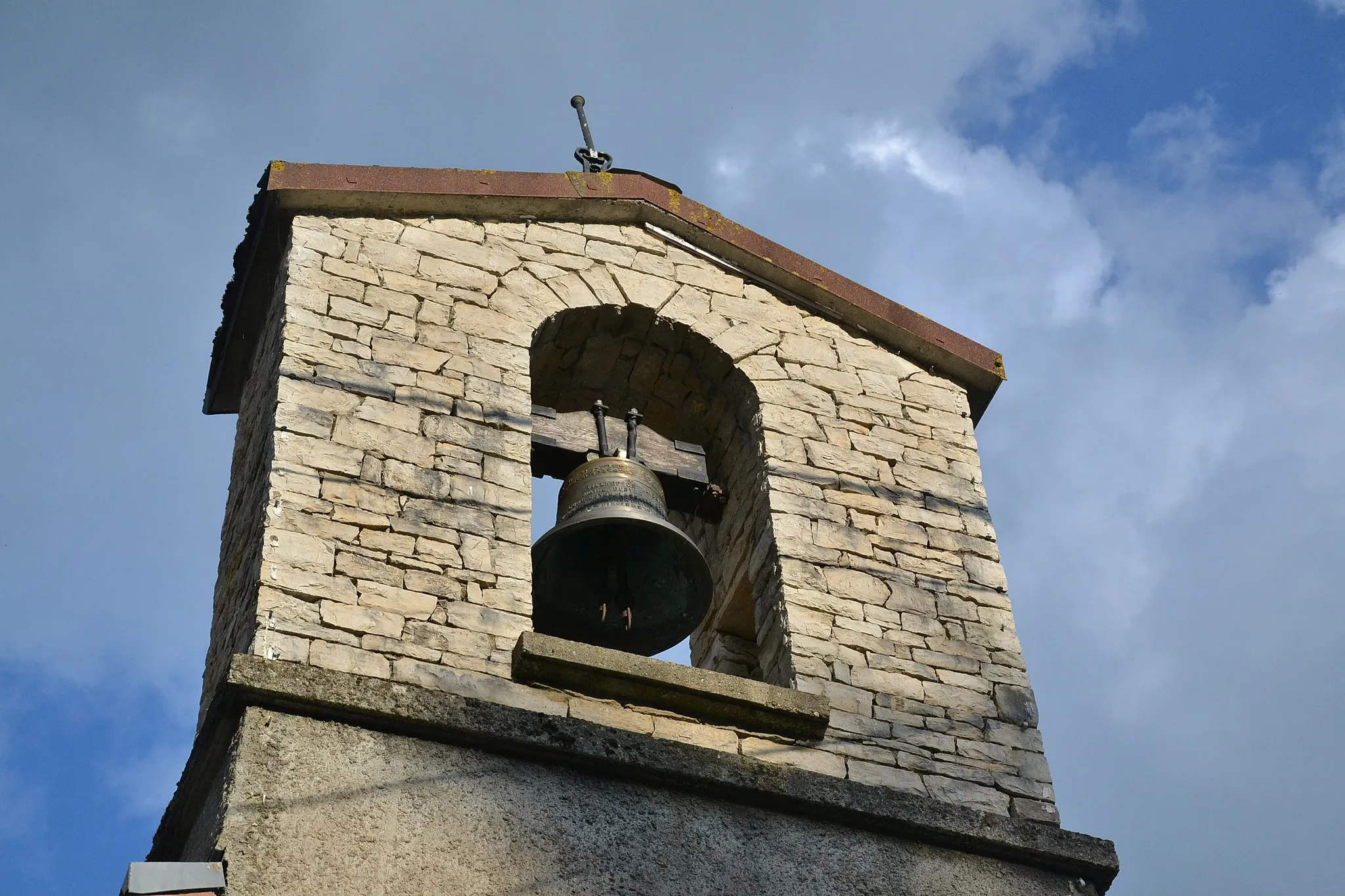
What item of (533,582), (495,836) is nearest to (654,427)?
(533,582)

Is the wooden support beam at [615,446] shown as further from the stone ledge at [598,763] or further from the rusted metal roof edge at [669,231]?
the stone ledge at [598,763]

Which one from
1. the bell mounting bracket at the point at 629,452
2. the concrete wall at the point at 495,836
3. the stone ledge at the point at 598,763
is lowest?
the concrete wall at the point at 495,836

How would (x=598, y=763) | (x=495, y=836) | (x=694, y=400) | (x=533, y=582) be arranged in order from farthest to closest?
(x=694, y=400), (x=533, y=582), (x=598, y=763), (x=495, y=836)

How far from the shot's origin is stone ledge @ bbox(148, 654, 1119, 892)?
16.6 feet

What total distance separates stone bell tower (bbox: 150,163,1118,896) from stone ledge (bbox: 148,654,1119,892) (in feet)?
0.04

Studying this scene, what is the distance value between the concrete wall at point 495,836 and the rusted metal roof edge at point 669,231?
2.66 m

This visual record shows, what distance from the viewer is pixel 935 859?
5.46 meters

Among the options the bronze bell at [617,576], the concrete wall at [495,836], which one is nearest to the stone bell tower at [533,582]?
the concrete wall at [495,836]

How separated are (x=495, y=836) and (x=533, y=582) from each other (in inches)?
55.4

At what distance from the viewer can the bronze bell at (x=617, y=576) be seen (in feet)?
20.7

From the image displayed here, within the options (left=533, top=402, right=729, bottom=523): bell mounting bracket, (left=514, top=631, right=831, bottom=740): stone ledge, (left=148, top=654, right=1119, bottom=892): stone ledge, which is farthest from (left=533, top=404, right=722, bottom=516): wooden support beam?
(left=148, top=654, right=1119, bottom=892): stone ledge

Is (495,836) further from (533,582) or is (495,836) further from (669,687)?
(533,582)

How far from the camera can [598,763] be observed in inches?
206

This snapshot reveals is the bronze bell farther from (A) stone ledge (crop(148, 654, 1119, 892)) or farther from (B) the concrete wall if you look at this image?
(B) the concrete wall
